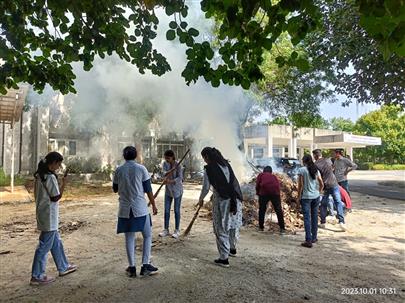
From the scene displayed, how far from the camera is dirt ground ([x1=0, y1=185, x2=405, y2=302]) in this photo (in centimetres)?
371

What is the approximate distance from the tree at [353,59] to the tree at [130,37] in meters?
6.90

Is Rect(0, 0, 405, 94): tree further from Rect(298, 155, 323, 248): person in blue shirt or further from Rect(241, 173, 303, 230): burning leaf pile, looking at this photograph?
Rect(241, 173, 303, 230): burning leaf pile

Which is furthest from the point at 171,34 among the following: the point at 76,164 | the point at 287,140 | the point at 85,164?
the point at 287,140

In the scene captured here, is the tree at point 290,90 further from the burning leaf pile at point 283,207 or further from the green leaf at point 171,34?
the green leaf at point 171,34

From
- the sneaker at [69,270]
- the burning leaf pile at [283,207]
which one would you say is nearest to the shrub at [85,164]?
the burning leaf pile at [283,207]

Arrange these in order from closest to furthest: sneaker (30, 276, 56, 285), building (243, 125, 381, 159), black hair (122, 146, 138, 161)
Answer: sneaker (30, 276, 56, 285), black hair (122, 146, 138, 161), building (243, 125, 381, 159)

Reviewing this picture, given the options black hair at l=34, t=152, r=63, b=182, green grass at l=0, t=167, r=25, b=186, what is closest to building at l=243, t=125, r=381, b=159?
green grass at l=0, t=167, r=25, b=186

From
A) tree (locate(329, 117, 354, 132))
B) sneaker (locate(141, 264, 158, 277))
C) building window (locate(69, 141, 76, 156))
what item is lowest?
sneaker (locate(141, 264, 158, 277))

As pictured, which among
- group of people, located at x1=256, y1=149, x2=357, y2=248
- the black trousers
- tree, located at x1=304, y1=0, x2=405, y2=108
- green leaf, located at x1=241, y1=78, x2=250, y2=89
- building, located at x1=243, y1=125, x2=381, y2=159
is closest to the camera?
green leaf, located at x1=241, y1=78, x2=250, y2=89

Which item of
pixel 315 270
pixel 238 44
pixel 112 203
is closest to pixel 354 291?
pixel 315 270

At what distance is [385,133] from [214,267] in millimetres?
47870

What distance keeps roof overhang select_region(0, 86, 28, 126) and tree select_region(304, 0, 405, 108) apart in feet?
30.3

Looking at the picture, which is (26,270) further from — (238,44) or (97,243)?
(238,44)

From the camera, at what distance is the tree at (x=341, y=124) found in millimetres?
54019
